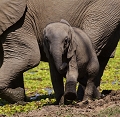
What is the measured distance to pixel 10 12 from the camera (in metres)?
9.54

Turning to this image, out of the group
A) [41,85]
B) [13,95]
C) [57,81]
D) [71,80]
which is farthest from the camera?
[41,85]

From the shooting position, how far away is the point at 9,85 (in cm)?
969

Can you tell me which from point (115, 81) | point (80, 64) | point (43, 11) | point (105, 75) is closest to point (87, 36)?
point (80, 64)

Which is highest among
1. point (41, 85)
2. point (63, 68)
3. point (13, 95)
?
point (63, 68)

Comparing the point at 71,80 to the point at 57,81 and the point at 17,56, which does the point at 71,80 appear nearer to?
the point at 57,81

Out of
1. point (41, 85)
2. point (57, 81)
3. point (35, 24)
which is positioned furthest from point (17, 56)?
point (41, 85)

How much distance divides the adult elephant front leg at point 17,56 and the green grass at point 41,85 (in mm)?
463

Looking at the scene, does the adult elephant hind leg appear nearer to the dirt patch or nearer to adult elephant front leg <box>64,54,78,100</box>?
adult elephant front leg <box>64,54,78,100</box>

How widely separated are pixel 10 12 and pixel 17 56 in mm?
755

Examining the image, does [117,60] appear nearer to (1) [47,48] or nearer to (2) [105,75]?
(2) [105,75]

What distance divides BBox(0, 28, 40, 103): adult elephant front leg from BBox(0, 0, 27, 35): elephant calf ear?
0.18m

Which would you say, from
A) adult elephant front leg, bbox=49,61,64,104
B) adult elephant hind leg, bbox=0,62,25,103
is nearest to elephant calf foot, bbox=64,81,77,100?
adult elephant front leg, bbox=49,61,64,104

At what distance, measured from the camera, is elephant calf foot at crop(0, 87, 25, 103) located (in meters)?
9.70

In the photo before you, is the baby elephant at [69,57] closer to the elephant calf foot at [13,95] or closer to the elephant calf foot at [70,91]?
the elephant calf foot at [70,91]
